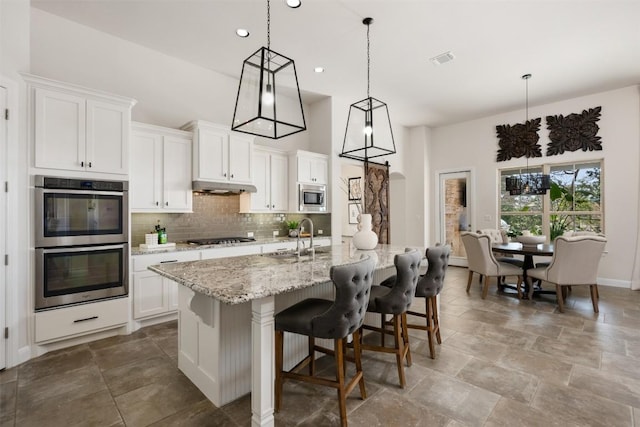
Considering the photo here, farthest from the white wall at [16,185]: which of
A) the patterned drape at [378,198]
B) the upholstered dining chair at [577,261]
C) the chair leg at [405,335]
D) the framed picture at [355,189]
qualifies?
the framed picture at [355,189]

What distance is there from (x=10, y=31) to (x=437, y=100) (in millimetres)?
5781

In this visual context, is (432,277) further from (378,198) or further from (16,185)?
(378,198)

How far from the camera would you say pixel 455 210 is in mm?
7316

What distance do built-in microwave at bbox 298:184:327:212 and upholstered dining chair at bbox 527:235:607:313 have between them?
346 centimetres

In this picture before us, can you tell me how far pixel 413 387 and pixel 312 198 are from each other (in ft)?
11.7

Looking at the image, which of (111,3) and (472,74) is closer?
(111,3)

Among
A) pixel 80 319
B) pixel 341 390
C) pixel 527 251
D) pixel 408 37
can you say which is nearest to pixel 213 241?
pixel 80 319

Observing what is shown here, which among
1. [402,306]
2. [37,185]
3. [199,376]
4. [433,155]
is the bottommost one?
[199,376]

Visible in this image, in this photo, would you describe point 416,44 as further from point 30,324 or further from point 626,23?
point 30,324

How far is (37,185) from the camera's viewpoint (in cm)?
274

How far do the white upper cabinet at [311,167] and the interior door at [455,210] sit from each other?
11.2 feet

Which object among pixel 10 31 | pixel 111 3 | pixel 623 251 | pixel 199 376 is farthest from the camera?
pixel 623 251

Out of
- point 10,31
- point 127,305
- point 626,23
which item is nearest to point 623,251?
point 626,23

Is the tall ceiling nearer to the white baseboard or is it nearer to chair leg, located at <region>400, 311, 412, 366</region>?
chair leg, located at <region>400, 311, 412, 366</region>
